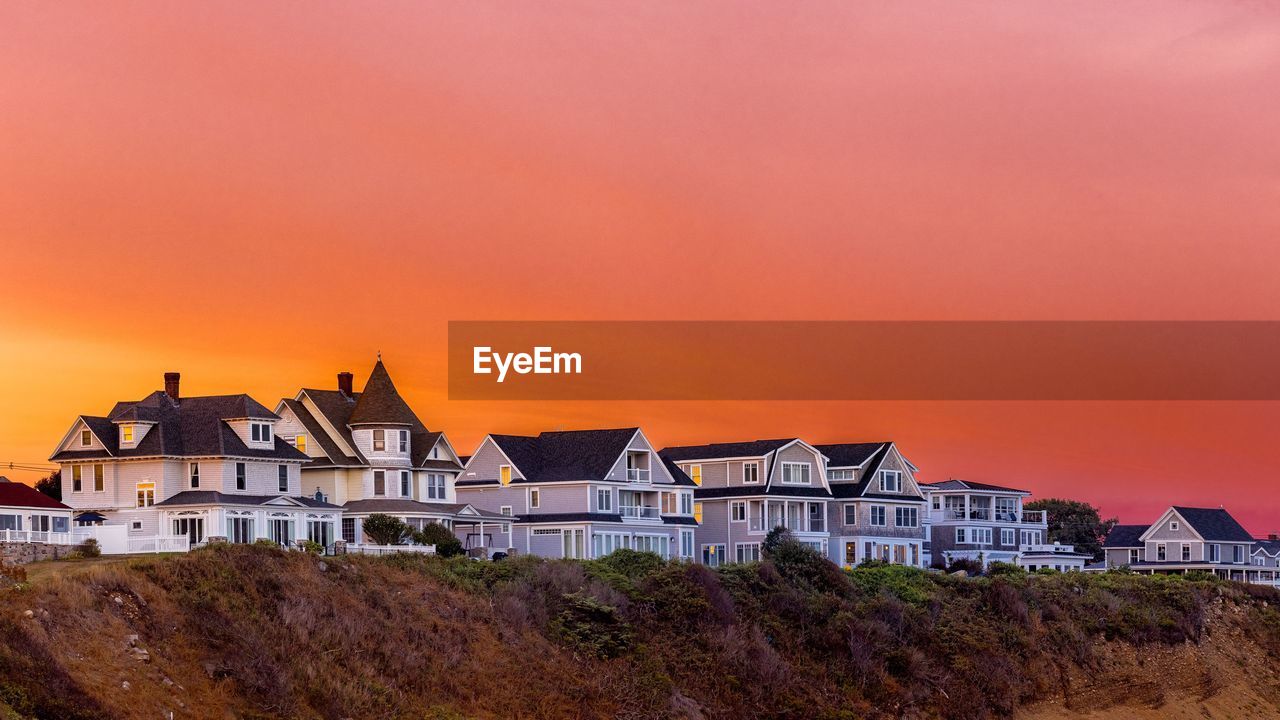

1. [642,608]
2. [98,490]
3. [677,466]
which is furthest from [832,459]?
[98,490]

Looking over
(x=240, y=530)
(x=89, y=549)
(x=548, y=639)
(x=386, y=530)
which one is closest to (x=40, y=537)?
(x=89, y=549)

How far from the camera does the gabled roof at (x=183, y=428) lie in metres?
76.3

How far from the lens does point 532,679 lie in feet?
198

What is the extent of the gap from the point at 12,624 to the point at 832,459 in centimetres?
7025

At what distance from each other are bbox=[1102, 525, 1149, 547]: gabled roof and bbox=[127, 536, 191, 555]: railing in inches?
3960

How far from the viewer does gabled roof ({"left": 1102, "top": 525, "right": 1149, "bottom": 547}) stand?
145000 millimetres

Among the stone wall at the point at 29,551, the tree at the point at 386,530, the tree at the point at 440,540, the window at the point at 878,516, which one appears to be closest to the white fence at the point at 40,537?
the stone wall at the point at 29,551

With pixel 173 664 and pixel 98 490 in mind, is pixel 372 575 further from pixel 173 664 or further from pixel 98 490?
pixel 98 490

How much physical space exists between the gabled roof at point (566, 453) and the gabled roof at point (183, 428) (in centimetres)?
1771

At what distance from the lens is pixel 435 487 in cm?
8712

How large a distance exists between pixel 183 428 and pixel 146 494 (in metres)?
3.89

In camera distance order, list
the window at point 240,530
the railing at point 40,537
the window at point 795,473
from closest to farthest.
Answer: the railing at point 40,537 < the window at point 240,530 < the window at point 795,473

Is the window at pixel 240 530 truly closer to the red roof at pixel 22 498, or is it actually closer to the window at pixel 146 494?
the window at pixel 146 494

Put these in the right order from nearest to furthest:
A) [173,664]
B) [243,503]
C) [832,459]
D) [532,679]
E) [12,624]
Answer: [12,624]
[173,664]
[532,679]
[243,503]
[832,459]
